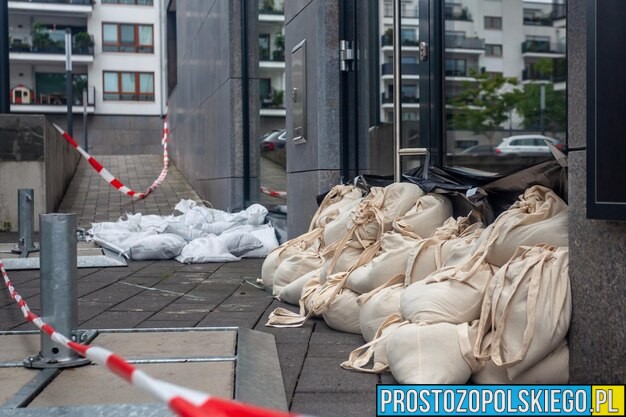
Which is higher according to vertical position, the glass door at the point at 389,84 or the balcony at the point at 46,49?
the balcony at the point at 46,49

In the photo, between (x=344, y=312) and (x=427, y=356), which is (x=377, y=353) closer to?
(x=427, y=356)

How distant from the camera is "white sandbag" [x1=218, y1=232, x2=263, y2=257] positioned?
9359 mm

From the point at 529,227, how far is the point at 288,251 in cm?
300

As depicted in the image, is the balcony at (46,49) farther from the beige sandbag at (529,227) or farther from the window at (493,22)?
the beige sandbag at (529,227)

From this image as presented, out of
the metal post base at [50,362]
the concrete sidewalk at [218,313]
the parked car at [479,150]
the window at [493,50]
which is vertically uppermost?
the window at [493,50]

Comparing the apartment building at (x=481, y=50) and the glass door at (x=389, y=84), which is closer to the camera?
the apartment building at (x=481, y=50)

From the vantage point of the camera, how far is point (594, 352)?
10.5ft

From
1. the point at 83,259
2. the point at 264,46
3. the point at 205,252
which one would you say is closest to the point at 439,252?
the point at 205,252

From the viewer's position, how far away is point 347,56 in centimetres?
749

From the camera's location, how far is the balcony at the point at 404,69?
6.07 meters

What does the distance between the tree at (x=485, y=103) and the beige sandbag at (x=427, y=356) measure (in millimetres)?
1656

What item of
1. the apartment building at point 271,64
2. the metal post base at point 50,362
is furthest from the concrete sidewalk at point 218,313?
the apartment building at point 271,64

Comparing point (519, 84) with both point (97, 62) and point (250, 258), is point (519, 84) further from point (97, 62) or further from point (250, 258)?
point (97, 62)

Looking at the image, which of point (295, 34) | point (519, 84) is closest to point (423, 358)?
point (519, 84)
